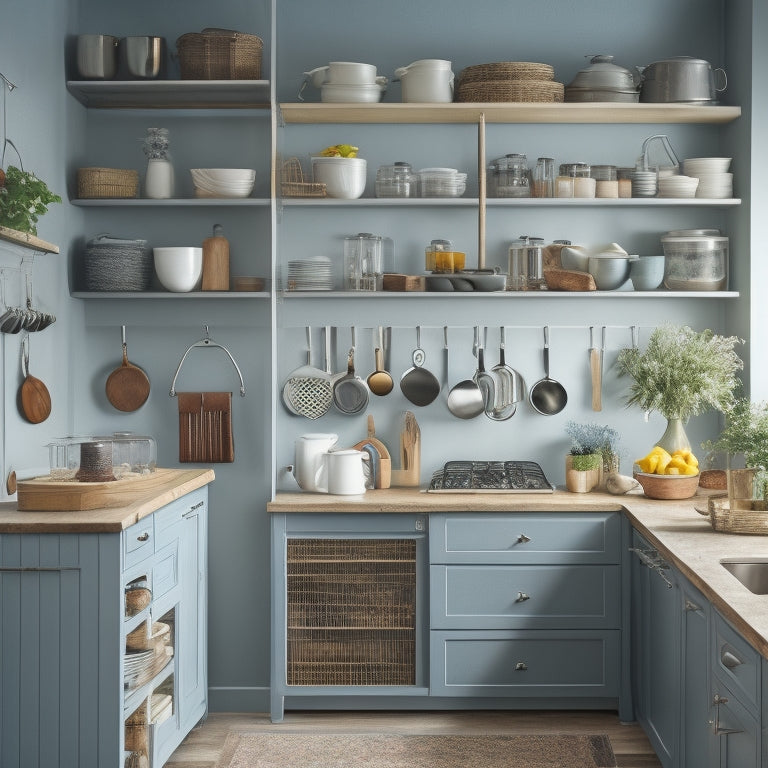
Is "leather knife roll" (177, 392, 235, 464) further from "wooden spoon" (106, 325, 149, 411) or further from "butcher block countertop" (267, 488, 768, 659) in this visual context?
"butcher block countertop" (267, 488, 768, 659)

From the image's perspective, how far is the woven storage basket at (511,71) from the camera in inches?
150

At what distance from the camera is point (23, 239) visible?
301 cm

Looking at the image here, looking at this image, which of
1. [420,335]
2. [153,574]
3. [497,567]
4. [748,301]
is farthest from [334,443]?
[748,301]

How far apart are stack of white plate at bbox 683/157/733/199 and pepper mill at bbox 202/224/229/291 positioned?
2.00m

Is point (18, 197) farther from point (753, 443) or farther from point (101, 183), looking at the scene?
point (753, 443)

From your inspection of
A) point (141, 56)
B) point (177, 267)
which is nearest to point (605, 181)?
point (177, 267)

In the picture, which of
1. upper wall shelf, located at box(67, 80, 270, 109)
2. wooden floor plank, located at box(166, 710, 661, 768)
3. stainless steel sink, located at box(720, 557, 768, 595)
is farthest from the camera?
upper wall shelf, located at box(67, 80, 270, 109)

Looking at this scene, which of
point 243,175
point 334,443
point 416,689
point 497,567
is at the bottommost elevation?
point 416,689

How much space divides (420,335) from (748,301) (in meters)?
1.37

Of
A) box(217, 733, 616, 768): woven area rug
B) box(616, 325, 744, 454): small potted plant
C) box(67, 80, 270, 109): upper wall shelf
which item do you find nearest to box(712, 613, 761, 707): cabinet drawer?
A: box(217, 733, 616, 768): woven area rug

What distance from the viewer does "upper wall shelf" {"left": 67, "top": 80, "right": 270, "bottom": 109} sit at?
377cm

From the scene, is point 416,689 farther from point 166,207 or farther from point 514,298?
point 166,207

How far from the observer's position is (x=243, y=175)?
3.87m

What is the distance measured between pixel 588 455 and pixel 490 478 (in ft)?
1.38
